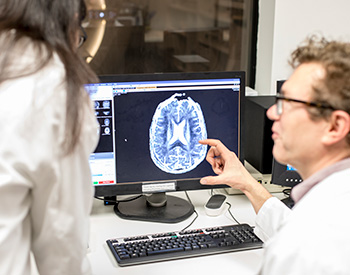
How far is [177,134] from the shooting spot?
180 cm

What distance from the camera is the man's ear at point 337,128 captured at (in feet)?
3.68

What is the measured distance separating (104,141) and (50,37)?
0.71 m

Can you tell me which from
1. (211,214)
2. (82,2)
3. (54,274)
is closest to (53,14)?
(82,2)

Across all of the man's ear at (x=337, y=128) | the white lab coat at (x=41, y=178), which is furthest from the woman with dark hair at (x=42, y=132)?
the man's ear at (x=337, y=128)

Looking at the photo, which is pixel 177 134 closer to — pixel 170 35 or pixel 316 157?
pixel 316 157

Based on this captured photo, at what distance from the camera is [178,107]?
1780 mm

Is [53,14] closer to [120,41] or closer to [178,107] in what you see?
[178,107]

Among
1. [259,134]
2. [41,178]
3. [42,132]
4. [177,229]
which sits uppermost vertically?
[42,132]

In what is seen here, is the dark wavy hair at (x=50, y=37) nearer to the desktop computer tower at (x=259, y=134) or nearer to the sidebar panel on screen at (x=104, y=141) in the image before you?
the sidebar panel on screen at (x=104, y=141)

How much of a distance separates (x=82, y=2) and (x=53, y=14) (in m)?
0.12

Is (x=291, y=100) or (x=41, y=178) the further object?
(x=291, y=100)

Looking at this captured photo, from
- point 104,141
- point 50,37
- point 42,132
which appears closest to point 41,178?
point 42,132

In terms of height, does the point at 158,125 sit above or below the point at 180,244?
above

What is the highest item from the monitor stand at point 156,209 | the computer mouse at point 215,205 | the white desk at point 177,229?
the computer mouse at point 215,205
